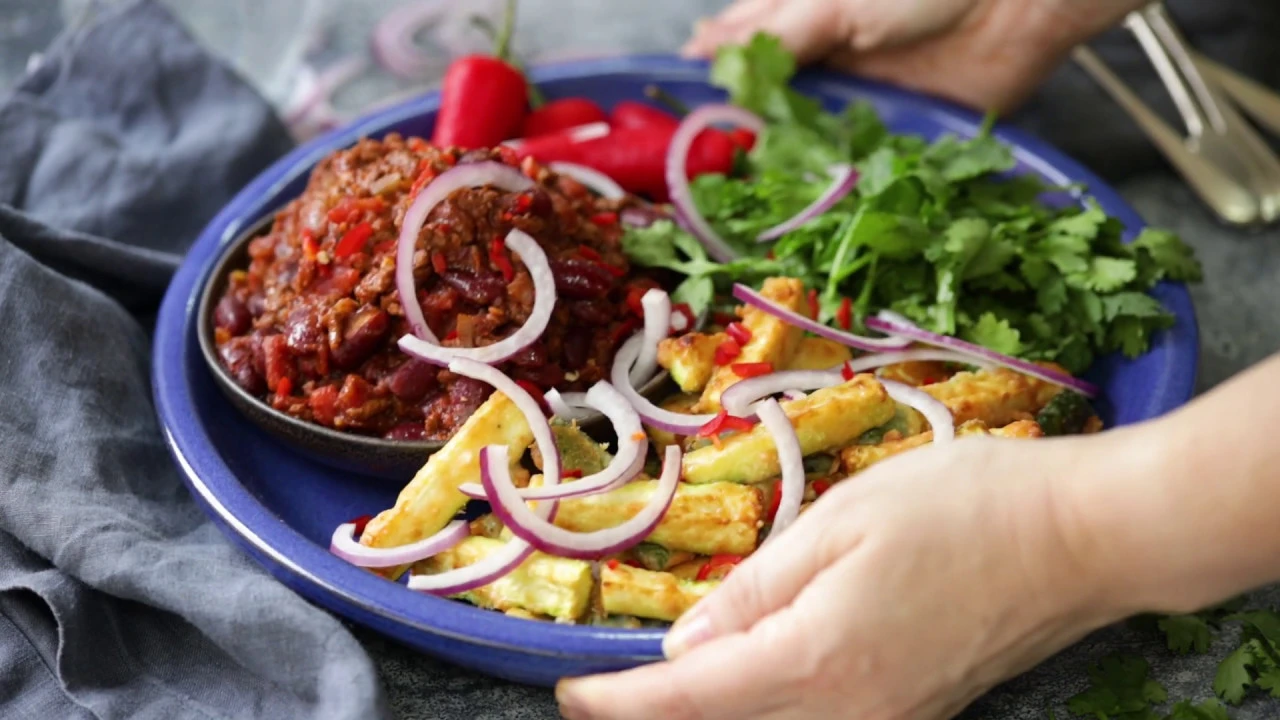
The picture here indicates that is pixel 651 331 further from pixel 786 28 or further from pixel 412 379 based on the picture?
pixel 786 28

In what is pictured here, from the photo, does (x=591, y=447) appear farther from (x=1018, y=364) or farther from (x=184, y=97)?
(x=184, y=97)

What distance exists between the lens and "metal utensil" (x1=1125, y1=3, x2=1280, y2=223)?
3.71 meters

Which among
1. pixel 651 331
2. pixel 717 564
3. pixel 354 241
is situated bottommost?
pixel 717 564

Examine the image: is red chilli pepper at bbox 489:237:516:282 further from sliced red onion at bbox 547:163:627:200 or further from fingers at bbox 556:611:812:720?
fingers at bbox 556:611:812:720

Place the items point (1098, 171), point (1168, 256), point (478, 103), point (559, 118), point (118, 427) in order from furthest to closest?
point (1098, 171) → point (559, 118) → point (478, 103) → point (1168, 256) → point (118, 427)

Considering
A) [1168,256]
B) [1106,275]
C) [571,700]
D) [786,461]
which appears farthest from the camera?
[1168,256]

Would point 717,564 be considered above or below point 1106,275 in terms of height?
below

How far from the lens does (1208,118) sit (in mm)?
3838

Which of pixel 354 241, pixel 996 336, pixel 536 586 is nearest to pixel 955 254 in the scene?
pixel 996 336

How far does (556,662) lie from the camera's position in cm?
213

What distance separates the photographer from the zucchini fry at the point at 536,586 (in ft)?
7.20

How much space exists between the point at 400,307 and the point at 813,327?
0.91m

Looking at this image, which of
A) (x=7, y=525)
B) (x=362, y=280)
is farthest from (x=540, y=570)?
(x=7, y=525)

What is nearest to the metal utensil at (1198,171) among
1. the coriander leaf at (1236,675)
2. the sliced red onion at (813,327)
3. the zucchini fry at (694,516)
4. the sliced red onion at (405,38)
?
the sliced red onion at (813,327)
